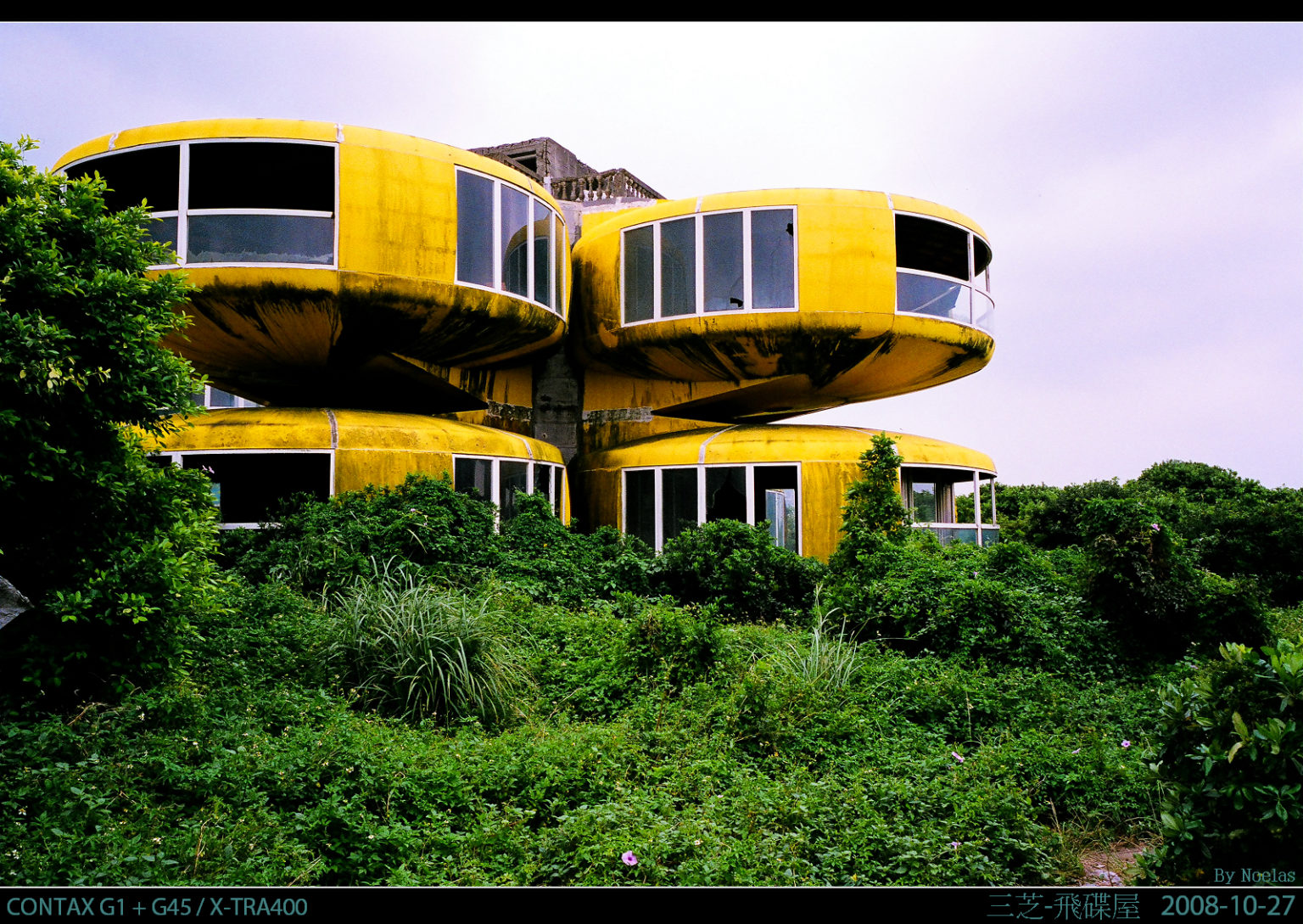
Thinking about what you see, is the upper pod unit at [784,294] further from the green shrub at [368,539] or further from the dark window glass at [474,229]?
the green shrub at [368,539]

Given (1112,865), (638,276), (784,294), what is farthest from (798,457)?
(1112,865)

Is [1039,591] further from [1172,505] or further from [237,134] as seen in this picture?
[237,134]

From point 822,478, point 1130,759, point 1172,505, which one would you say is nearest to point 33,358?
point 1130,759

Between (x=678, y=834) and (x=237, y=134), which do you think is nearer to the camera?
(x=678, y=834)

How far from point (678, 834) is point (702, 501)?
990cm

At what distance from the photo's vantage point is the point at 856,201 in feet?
45.3

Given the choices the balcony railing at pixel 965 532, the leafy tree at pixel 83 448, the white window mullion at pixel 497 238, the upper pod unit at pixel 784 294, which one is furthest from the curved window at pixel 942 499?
the leafy tree at pixel 83 448

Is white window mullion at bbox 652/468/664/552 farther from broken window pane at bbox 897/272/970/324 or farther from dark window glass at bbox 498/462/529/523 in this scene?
broken window pane at bbox 897/272/970/324

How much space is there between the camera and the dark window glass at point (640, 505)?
48.0 ft

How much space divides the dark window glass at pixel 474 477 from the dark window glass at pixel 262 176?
13.9ft

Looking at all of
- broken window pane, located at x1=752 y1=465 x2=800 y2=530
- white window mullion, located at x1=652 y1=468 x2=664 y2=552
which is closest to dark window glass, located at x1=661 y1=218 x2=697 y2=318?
white window mullion, located at x1=652 y1=468 x2=664 y2=552

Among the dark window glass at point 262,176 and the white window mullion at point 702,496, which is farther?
the white window mullion at point 702,496

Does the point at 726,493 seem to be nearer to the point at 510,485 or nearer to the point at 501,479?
the point at 510,485

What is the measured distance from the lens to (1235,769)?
341 cm
